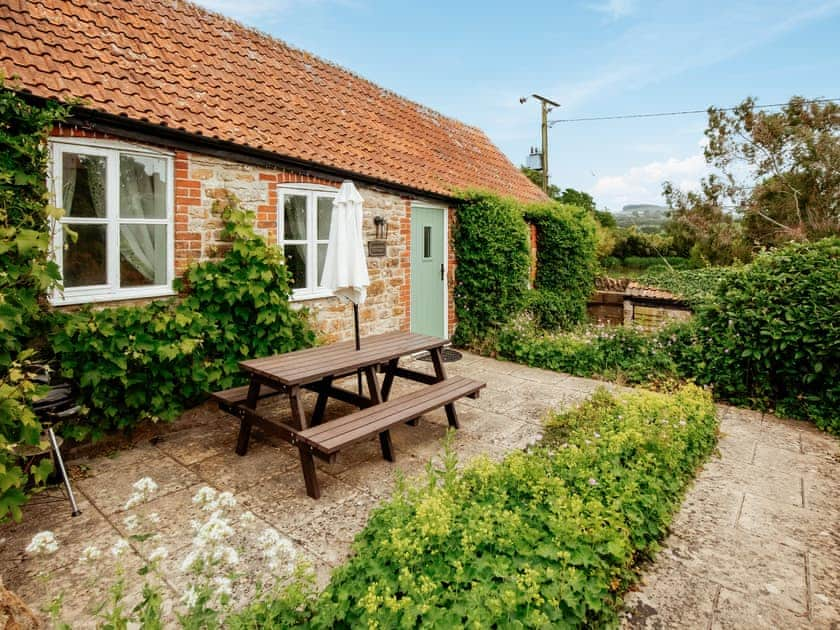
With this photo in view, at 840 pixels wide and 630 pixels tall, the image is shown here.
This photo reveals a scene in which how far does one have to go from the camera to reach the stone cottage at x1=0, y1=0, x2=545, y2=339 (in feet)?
14.8

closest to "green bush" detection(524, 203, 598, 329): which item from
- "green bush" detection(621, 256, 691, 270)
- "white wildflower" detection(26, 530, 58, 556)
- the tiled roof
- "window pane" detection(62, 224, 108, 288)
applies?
the tiled roof

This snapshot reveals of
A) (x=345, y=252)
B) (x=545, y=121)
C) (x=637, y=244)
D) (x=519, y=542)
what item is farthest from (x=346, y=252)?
(x=637, y=244)

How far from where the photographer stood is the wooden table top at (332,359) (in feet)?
12.6

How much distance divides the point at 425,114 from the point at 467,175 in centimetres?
226

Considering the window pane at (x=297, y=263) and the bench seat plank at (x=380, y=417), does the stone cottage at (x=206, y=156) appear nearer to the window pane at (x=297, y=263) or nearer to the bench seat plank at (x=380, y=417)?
the window pane at (x=297, y=263)

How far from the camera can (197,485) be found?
151 inches

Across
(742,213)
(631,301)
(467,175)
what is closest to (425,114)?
(467,175)

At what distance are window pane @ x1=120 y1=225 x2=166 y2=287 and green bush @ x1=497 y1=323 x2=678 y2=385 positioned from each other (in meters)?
5.41

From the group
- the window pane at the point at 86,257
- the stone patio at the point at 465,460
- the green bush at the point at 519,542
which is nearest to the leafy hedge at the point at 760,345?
the stone patio at the point at 465,460

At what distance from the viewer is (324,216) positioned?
6.83 meters

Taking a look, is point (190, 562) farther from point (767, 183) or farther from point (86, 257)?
point (767, 183)

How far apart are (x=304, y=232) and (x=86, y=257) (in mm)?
2616

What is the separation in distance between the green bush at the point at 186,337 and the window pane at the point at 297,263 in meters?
0.58

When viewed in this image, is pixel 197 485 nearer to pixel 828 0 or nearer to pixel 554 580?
pixel 554 580
